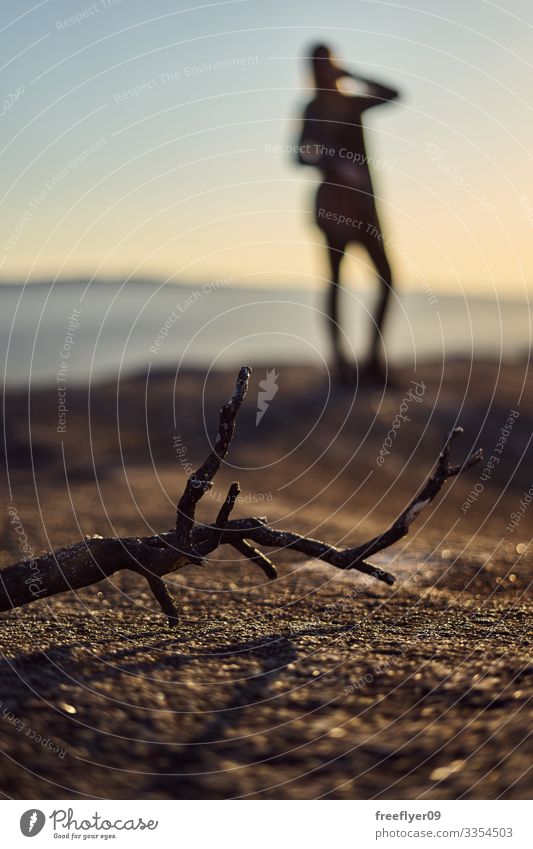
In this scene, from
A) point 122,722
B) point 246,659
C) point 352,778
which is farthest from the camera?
point 246,659

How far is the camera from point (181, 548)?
407cm

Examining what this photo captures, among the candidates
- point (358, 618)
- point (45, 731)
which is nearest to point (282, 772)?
point (45, 731)

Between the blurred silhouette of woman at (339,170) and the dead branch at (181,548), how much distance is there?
568cm

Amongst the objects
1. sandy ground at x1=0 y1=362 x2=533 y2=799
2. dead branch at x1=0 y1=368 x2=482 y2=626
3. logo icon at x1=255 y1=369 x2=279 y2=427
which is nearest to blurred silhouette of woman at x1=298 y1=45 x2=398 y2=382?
logo icon at x1=255 y1=369 x2=279 y2=427

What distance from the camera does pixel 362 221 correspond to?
9477mm

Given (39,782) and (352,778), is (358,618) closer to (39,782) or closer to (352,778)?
(352,778)

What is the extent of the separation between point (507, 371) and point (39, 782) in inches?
446

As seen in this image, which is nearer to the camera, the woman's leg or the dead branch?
the dead branch

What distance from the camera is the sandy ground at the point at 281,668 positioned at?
295cm
